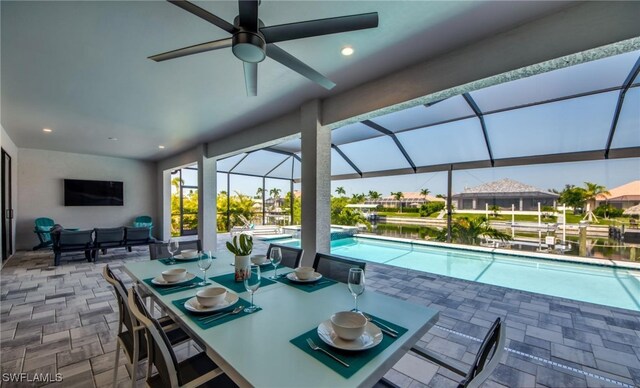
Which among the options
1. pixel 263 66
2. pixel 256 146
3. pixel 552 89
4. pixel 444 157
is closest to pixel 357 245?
pixel 444 157

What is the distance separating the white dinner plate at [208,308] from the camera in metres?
1.45

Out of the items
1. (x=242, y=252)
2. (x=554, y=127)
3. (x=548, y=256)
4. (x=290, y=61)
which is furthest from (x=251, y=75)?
(x=548, y=256)

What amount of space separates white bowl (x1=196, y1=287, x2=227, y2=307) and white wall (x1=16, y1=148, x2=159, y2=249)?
907 centimetres

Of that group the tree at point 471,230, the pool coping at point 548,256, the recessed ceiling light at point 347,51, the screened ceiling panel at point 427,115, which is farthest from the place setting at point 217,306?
the pool coping at point 548,256

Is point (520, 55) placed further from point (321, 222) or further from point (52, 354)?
point (52, 354)

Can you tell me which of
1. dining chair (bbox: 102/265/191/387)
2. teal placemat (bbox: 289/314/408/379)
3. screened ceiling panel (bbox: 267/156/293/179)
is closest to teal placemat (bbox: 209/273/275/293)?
dining chair (bbox: 102/265/191/387)

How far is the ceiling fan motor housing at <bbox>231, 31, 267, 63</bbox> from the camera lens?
170cm

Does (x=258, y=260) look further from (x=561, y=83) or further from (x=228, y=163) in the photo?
(x=228, y=163)

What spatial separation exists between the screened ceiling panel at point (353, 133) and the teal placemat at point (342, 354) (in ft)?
15.8

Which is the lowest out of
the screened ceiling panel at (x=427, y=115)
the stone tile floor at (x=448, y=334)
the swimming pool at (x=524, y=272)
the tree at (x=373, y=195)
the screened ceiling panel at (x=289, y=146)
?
the swimming pool at (x=524, y=272)

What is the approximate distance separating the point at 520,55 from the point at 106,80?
166 inches

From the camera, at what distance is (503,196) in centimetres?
646

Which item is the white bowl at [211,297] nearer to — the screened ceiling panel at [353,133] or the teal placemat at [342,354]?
the teal placemat at [342,354]

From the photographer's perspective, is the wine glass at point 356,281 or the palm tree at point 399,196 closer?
the wine glass at point 356,281
